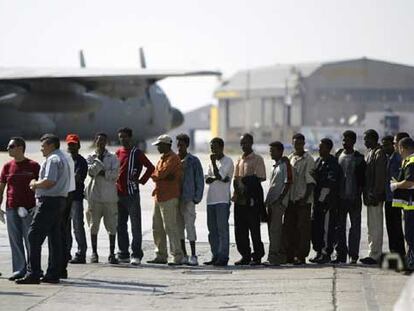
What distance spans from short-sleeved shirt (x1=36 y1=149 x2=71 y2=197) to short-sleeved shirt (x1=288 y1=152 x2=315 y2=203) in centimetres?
343

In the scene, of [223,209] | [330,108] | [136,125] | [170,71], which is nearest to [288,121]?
[330,108]

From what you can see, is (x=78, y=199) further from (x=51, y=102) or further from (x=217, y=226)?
(x=51, y=102)

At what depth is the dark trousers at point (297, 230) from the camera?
17172 millimetres

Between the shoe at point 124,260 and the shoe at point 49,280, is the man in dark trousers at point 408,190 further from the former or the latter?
the shoe at point 49,280

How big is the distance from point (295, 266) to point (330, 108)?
118807mm

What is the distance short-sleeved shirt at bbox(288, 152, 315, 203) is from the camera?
1720 cm

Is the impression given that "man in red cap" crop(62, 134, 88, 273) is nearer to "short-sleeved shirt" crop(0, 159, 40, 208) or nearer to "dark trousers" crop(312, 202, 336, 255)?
"short-sleeved shirt" crop(0, 159, 40, 208)

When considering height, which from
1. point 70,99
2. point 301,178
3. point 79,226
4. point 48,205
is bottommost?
point 79,226

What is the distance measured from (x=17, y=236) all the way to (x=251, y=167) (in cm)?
344

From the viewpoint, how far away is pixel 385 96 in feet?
448

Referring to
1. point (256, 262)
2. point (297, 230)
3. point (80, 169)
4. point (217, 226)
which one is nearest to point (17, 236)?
point (80, 169)

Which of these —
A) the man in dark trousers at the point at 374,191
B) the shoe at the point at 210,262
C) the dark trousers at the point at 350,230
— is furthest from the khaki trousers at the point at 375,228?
the shoe at the point at 210,262

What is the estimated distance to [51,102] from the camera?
43.6 metres

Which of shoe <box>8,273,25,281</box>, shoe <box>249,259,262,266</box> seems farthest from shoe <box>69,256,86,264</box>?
shoe <box>249,259,262,266</box>
